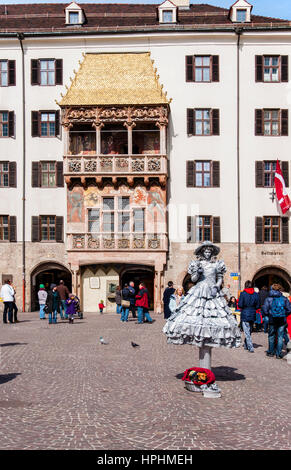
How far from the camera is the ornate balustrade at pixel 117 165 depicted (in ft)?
105

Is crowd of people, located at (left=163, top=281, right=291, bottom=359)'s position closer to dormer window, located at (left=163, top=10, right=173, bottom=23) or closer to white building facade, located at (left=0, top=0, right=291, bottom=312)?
white building facade, located at (left=0, top=0, right=291, bottom=312)

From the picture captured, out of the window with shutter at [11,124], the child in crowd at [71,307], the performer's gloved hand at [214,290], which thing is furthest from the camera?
the window with shutter at [11,124]

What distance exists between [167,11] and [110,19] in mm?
4004

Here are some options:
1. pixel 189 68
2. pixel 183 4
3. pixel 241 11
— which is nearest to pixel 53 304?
pixel 189 68

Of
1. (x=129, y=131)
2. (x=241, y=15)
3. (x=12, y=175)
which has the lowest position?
(x=12, y=175)

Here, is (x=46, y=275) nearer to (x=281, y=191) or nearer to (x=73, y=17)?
(x=281, y=191)

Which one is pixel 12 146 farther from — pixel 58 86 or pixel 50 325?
pixel 50 325

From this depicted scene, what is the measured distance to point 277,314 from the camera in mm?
14641

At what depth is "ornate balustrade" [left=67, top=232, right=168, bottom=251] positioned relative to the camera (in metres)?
32.0

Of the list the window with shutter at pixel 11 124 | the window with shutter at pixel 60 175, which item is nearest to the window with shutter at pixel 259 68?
the window with shutter at pixel 60 175

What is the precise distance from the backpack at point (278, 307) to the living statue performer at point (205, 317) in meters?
4.38

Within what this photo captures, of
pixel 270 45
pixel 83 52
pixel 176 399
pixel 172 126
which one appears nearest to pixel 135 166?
pixel 172 126

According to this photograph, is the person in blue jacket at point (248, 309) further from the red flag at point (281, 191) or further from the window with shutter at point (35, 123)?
the window with shutter at point (35, 123)

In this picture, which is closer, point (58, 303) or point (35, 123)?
point (58, 303)
